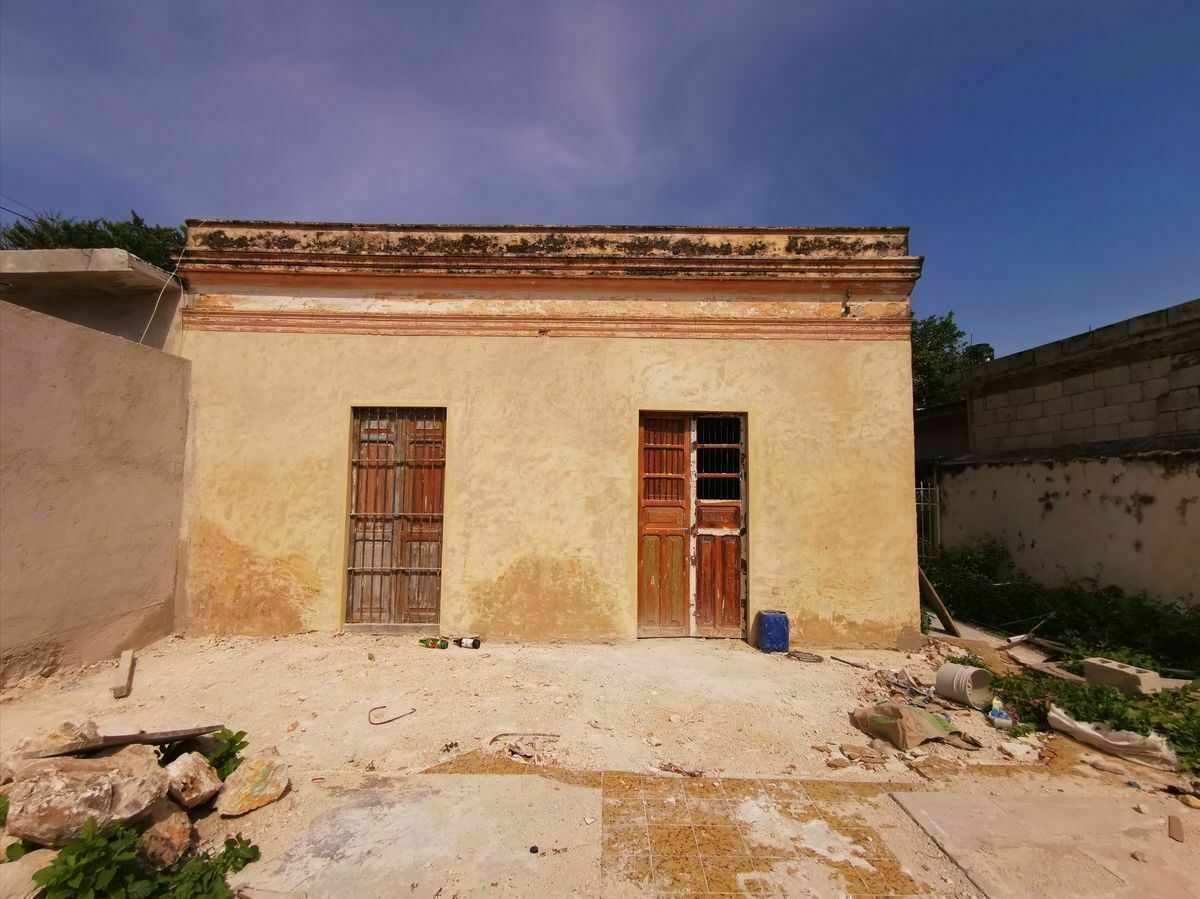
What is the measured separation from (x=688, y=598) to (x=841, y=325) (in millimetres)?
3227

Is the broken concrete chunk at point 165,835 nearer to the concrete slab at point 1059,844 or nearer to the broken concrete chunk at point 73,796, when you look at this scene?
the broken concrete chunk at point 73,796

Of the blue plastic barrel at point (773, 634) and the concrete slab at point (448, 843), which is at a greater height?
the blue plastic barrel at point (773, 634)

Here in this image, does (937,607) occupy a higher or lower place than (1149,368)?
lower

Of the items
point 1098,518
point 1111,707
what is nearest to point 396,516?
point 1111,707

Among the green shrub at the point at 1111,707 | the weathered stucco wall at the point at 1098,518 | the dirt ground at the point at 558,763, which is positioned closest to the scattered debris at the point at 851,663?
the dirt ground at the point at 558,763

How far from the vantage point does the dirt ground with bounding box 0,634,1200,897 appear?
2688 mm

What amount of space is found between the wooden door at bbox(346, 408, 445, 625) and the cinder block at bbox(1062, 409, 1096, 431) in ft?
26.8

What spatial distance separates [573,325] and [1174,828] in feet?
18.0

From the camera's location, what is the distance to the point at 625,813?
3.09 metres

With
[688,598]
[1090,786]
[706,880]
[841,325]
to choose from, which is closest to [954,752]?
[1090,786]

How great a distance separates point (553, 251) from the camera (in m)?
6.11

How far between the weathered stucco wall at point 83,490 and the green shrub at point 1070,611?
853cm

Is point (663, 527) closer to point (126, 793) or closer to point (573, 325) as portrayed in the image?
point (573, 325)

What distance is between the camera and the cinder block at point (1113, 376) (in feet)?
23.3
